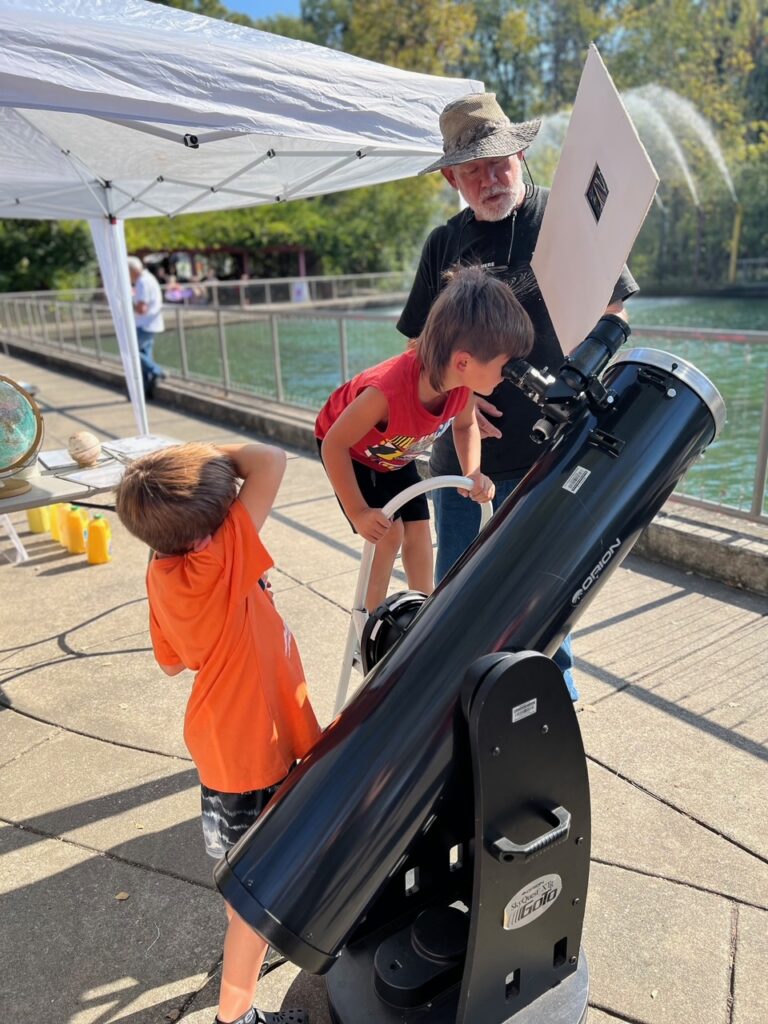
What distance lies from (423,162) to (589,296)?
13.3 ft

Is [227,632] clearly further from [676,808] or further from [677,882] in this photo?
[676,808]

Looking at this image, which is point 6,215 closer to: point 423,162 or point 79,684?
point 423,162

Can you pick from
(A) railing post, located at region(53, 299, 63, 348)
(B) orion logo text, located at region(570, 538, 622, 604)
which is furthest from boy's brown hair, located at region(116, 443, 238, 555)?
(A) railing post, located at region(53, 299, 63, 348)

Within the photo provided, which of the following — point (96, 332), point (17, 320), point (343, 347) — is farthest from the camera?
point (17, 320)

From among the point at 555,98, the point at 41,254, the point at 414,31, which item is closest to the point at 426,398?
the point at 41,254

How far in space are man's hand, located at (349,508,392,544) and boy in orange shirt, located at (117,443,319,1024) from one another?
32cm

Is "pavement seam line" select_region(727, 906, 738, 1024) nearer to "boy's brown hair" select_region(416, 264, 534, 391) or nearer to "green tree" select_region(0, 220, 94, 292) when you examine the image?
"boy's brown hair" select_region(416, 264, 534, 391)

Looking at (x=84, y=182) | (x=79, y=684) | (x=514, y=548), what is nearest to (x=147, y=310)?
(x=84, y=182)

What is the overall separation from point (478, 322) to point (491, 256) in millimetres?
699

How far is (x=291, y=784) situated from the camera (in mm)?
1597

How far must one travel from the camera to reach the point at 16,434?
350 centimetres

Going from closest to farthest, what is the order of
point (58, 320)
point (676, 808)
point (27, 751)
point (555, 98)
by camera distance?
point (676, 808) → point (27, 751) → point (58, 320) → point (555, 98)

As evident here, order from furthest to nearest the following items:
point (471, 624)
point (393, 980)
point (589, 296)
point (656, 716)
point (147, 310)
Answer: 1. point (147, 310)
2. point (656, 716)
3. point (589, 296)
4. point (393, 980)
5. point (471, 624)

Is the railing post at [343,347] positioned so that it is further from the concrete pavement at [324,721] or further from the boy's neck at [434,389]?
the boy's neck at [434,389]
